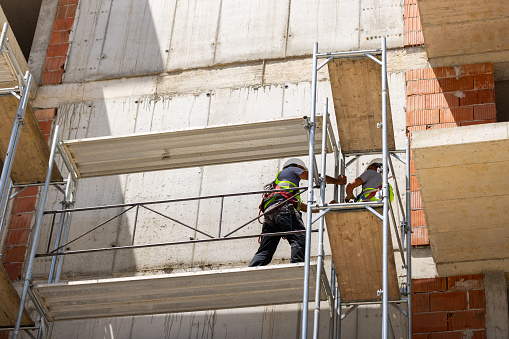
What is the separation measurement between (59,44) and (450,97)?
20.6 feet

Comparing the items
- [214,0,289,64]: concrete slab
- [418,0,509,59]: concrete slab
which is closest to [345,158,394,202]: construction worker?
[418,0,509,59]: concrete slab

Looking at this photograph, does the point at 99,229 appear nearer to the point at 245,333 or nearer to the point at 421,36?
the point at 245,333

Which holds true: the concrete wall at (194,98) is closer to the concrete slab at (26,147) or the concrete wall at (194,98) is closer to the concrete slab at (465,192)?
the concrete slab at (465,192)

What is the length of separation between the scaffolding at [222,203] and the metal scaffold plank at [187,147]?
0.5 inches

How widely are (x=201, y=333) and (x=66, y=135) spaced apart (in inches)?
155

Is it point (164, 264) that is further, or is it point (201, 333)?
point (164, 264)

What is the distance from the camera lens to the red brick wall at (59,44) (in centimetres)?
1375

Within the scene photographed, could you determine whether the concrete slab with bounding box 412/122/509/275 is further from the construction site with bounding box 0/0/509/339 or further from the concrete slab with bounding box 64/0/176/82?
the concrete slab with bounding box 64/0/176/82

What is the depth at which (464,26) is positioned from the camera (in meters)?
11.3

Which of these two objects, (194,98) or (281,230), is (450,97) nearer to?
(281,230)

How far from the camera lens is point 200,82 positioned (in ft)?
42.5

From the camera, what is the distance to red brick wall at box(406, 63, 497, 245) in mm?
11477

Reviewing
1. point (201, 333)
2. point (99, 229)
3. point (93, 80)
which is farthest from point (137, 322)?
point (93, 80)

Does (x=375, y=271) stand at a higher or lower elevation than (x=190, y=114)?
lower
